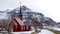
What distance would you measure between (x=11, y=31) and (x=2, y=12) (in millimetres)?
279

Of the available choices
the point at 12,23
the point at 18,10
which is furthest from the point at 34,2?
the point at 12,23

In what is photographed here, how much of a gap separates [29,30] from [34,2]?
38cm

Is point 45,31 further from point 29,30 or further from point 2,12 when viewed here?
point 2,12

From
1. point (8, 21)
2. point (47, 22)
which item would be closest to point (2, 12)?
point (8, 21)

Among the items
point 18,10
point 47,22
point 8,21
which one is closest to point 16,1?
point 18,10

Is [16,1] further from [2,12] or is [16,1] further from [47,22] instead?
[47,22]

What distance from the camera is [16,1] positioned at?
235 cm

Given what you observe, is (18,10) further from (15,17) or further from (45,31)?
(45,31)

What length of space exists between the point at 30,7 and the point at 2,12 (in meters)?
0.38

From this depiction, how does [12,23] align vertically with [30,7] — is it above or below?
below

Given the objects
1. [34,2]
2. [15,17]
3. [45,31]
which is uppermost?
[34,2]

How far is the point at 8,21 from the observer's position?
2326mm

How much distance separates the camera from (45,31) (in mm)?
2328

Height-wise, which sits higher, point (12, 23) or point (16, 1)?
point (16, 1)
